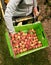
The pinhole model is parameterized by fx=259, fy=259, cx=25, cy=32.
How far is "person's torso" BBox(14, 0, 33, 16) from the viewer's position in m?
3.26

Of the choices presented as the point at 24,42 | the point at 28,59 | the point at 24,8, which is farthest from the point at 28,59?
the point at 24,8

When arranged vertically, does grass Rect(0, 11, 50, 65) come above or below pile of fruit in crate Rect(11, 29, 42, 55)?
below

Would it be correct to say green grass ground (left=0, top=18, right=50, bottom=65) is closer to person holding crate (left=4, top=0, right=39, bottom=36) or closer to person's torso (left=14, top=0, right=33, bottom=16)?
person holding crate (left=4, top=0, right=39, bottom=36)

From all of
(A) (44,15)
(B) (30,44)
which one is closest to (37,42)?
(B) (30,44)

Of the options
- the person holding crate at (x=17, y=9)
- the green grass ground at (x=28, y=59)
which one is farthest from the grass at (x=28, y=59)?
the person holding crate at (x=17, y=9)

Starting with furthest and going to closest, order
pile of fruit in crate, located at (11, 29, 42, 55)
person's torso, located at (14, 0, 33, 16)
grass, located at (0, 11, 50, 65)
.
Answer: grass, located at (0, 11, 50, 65) < pile of fruit in crate, located at (11, 29, 42, 55) < person's torso, located at (14, 0, 33, 16)

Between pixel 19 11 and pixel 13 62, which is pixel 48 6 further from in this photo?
pixel 13 62

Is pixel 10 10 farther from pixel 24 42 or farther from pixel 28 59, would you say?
pixel 28 59

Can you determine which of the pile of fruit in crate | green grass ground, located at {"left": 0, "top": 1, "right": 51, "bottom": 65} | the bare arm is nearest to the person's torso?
the bare arm

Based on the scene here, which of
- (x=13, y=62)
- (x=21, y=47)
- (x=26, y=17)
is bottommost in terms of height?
(x=13, y=62)

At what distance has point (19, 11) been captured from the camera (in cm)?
347

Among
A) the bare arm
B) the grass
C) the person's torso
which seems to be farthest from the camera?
the grass

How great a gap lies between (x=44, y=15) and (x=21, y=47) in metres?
0.97

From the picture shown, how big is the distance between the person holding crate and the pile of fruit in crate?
6.1 inches
